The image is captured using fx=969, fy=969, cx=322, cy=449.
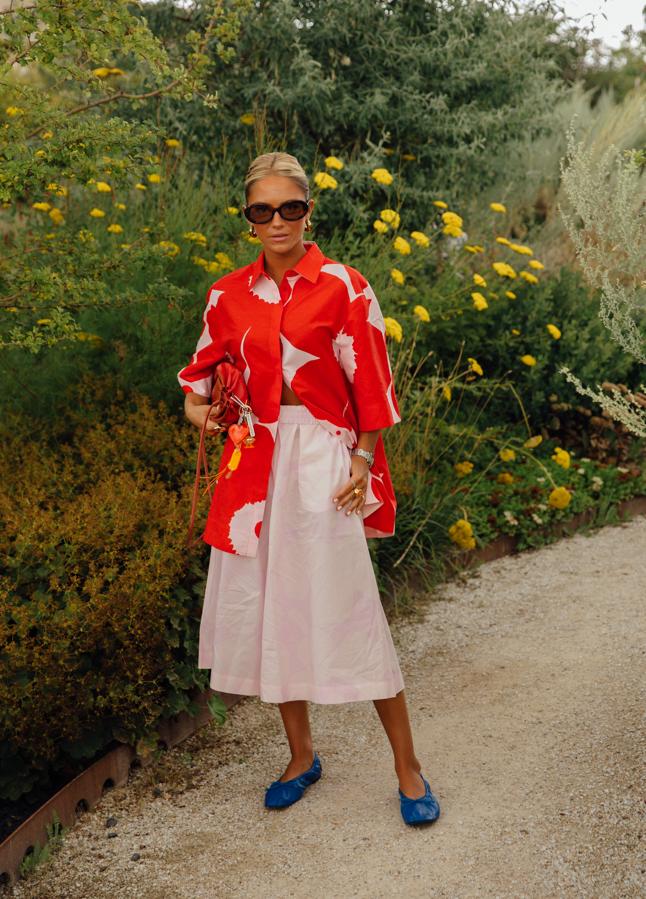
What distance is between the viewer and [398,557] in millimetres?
4836

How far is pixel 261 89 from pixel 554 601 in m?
4.22

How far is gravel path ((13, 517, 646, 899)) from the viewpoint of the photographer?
269 cm

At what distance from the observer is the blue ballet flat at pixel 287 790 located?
3.06 meters

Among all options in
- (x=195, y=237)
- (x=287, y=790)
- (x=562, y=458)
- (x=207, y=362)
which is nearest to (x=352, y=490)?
(x=207, y=362)

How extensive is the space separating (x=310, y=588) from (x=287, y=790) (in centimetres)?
77

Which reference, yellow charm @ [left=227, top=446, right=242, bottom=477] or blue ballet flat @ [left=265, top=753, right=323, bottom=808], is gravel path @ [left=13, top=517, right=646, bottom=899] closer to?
blue ballet flat @ [left=265, top=753, right=323, bottom=808]

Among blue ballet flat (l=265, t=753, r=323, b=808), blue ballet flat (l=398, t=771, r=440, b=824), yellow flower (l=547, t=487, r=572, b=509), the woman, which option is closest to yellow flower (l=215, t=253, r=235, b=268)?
the woman

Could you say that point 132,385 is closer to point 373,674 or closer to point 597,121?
point 373,674

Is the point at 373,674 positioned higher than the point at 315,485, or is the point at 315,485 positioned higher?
the point at 315,485

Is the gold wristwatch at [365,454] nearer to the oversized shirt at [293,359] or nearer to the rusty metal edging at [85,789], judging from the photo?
the oversized shirt at [293,359]

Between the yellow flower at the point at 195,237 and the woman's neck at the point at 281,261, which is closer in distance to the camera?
the woman's neck at the point at 281,261

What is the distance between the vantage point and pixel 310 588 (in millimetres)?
2754

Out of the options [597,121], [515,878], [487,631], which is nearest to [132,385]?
[487,631]

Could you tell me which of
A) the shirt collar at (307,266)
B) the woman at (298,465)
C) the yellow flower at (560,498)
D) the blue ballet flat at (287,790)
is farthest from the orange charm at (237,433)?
the yellow flower at (560,498)
